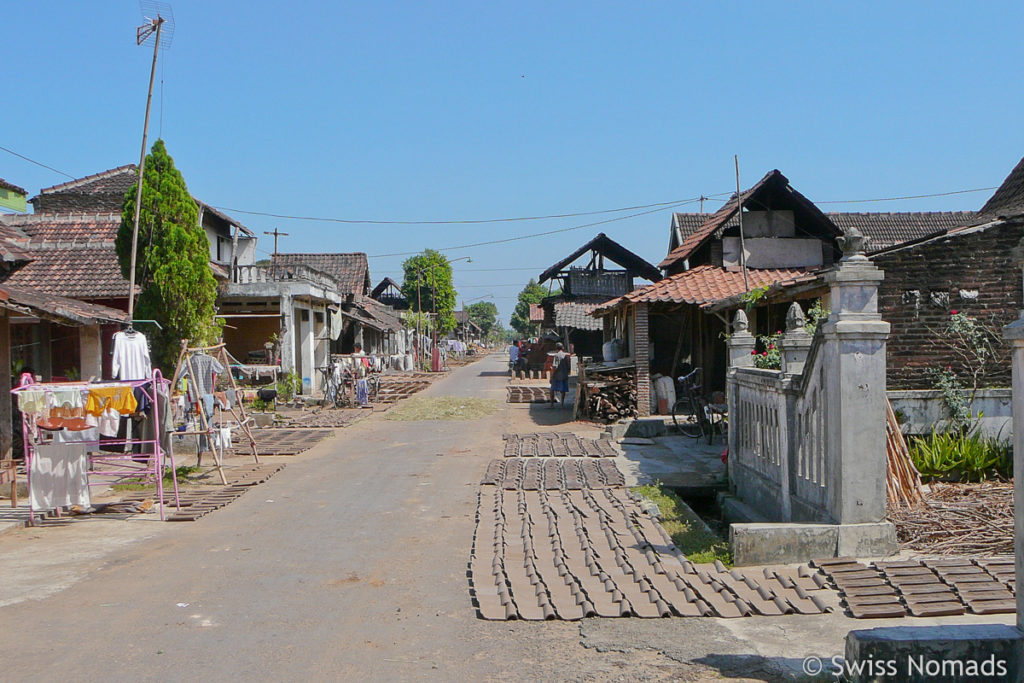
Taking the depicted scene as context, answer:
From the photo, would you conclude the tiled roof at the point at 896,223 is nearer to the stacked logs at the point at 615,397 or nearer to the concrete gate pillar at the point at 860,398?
the stacked logs at the point at 615,397

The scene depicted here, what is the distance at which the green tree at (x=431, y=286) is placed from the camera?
64.6m

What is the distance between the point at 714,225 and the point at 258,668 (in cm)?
1874

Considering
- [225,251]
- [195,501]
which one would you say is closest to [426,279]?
[225,251]

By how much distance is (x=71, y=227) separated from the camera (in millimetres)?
20500

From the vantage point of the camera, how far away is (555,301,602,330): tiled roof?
30.8 m

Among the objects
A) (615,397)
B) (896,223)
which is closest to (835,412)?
(615,397)

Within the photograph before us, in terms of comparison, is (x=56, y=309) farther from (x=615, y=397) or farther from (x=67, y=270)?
(x=615, y=397)

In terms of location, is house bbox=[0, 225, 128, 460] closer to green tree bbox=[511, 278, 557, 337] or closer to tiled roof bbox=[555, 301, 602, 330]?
tiled roof bbox=[555, 301, 602, 330]

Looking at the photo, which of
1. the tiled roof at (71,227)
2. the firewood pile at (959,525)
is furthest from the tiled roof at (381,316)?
the firewood pile at (959,525)

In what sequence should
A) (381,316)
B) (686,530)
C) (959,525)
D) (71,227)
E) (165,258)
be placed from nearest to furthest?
(959,525) → (686,530) → (165,258) → (71,227) → (381,316)

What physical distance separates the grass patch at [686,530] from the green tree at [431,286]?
5301cm

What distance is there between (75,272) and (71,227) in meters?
2.40

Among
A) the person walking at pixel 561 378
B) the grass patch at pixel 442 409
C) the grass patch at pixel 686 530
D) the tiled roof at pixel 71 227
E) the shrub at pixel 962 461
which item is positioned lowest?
the grass patch at pixel 686 530

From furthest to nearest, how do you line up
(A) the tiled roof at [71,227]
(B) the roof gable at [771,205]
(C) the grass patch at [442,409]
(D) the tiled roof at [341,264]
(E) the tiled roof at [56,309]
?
(D) the tiled roof at [341,264]
(C) the grass patch at [442,409]
(B) the roof gable at [771,205]
(A) the tiled roof at [71,227]
(E) the tiled roof at [56,309]
